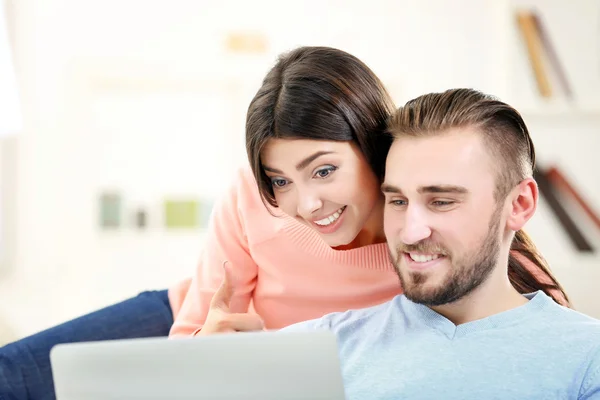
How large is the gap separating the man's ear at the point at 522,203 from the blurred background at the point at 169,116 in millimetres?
2592

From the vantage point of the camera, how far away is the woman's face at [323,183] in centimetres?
146

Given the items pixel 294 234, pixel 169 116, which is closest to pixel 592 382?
pixel 294 234

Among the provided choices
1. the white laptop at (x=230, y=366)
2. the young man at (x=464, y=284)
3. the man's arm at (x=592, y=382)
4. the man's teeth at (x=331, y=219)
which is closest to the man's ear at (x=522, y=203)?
the young man at (x=464, y=284)

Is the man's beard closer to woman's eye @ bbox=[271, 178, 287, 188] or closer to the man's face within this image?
the man's face

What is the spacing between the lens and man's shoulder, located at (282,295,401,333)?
54.9 inches

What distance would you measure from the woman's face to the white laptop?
0.59 meters

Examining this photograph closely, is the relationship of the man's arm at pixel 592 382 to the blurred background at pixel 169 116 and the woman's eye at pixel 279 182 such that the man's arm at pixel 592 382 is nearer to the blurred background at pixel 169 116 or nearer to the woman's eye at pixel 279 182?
the woman's eye at pixel 279 182

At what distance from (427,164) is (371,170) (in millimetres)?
254

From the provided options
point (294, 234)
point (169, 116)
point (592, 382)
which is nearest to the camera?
point (592, 382)

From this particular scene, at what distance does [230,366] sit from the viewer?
883 millimetres

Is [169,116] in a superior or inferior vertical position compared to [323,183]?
inferior

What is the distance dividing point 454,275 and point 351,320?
0.24 metres

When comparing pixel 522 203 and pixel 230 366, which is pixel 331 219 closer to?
pixel 522 203

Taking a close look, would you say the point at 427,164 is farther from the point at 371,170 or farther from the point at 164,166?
the point at 164,166
